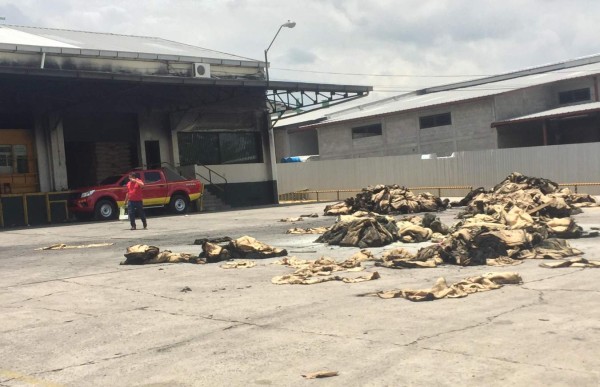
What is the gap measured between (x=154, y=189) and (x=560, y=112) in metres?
23.2

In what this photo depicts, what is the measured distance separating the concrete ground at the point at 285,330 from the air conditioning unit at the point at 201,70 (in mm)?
20622

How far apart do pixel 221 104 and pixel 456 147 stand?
16.2 m

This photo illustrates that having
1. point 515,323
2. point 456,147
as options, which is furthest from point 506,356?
point 456,147

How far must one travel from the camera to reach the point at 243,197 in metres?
33.8

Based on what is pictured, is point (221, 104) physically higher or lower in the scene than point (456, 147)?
higher

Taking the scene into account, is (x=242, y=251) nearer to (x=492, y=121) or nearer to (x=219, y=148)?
(x=219, y=148)

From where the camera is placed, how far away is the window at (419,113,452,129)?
136ft

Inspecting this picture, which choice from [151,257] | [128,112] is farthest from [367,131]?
[151,257]

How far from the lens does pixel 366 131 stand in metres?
46.8

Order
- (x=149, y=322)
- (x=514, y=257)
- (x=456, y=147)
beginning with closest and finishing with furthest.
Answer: (x=149, y=322), (x=514, y=257), (x=456, y=147)

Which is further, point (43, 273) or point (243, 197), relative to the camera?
point (243, 197)

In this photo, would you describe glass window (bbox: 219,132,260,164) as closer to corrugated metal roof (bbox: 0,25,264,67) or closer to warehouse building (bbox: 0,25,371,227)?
warehouse building (bbox: 0,25,371,227)

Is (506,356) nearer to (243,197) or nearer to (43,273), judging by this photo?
(43,273)

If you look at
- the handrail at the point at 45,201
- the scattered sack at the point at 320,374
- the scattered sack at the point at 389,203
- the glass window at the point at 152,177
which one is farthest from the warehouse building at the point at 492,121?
the scattered sack at the point at 320,374
